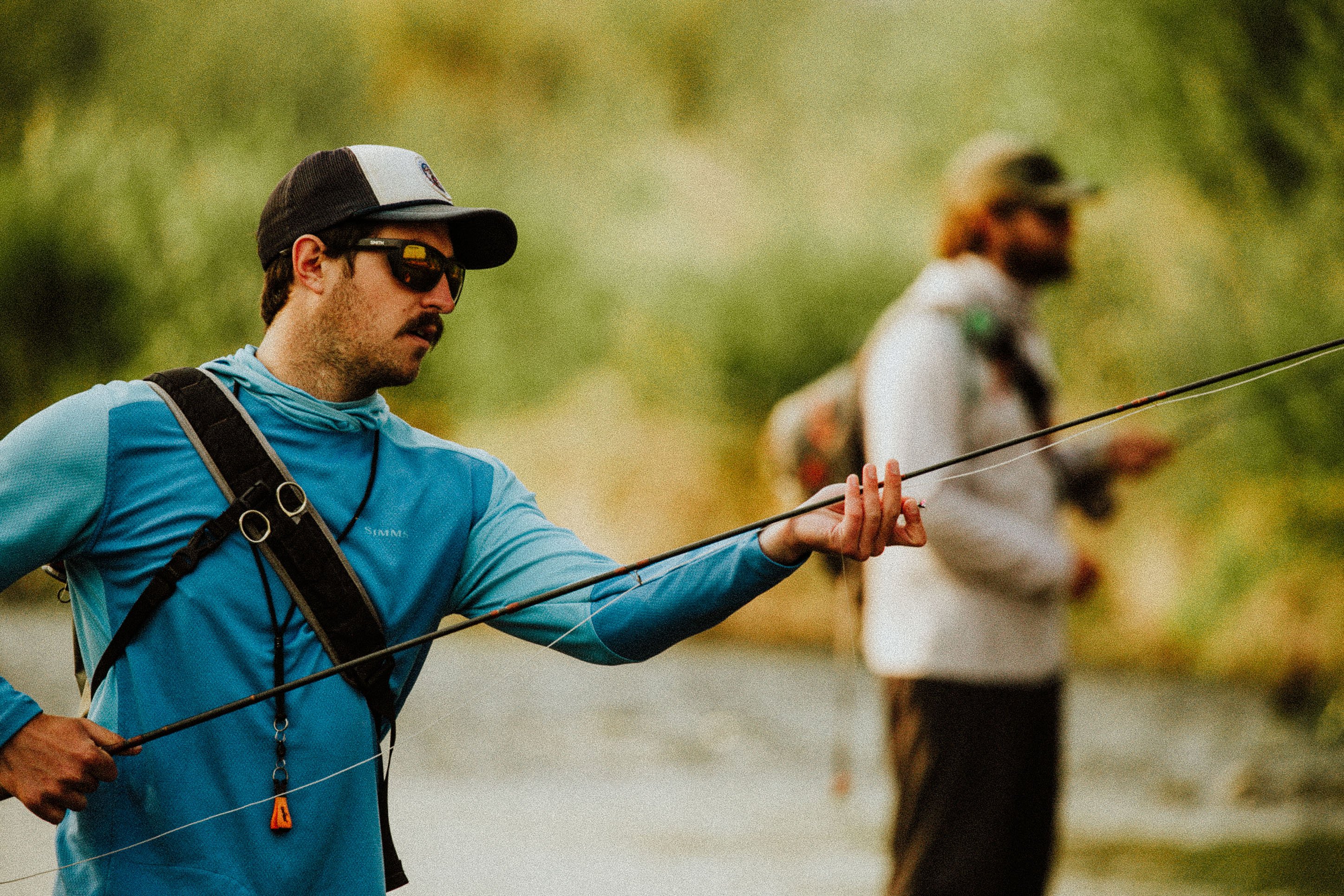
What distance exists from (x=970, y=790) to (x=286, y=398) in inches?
91.0

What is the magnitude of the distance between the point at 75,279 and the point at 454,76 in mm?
3937

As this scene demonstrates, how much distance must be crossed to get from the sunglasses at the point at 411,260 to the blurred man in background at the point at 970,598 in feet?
5.86

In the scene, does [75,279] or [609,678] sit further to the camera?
[75,279]

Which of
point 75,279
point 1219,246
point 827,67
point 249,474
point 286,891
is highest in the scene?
point 827,67

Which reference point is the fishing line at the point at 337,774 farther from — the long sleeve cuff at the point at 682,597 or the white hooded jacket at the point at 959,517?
the white hooded jacket at the point at 959,517

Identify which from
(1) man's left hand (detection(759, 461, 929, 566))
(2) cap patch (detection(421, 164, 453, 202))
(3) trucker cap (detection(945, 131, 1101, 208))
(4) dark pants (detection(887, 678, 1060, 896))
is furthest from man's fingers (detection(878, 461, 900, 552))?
(3) trucker cap (detection(945, 131, 1101, 208))

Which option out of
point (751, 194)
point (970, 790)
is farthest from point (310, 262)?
point (751, 194)

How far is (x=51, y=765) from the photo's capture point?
6.00ft

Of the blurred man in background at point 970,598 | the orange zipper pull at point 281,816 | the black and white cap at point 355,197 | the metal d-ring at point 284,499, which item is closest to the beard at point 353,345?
the black and white cap at point 355,197

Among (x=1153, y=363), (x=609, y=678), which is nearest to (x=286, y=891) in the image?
(x=609, y=678)

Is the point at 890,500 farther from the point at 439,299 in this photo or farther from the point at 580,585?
the point at 439,299

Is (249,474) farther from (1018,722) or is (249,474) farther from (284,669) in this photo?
(1018,722)

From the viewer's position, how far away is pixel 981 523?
12.3ft

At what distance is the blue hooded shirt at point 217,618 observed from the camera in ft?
6.19
